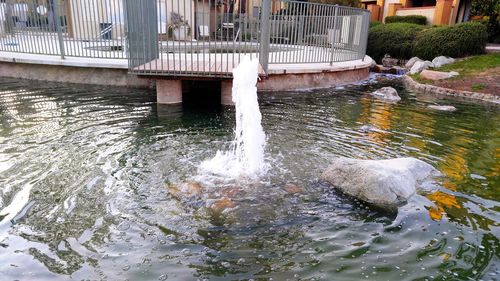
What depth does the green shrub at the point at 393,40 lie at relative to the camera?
1775cm

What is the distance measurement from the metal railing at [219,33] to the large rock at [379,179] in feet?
14.2

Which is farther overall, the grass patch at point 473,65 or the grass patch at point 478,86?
the grass patch at point 473,65

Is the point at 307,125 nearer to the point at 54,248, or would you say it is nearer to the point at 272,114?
the point at 272,114

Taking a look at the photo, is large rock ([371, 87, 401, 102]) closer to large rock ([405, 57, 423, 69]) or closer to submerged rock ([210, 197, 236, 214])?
large rock ([405, 57, 423, 69])

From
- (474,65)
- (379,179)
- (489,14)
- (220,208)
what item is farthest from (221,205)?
(489,14)

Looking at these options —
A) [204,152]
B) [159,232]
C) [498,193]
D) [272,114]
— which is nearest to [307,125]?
[272,114]

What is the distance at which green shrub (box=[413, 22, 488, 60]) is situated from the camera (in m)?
15.4

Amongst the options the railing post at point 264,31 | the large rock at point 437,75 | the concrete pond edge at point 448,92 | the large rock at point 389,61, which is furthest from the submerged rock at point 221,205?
the large rock at point 389,61

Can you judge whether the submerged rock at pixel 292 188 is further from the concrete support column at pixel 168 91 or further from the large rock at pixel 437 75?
the large rock at pixel 437 75

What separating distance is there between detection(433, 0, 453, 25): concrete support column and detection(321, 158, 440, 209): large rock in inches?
746

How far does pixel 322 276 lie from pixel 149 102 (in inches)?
275

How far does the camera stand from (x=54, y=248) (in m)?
3.58

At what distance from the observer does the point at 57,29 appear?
1088cm

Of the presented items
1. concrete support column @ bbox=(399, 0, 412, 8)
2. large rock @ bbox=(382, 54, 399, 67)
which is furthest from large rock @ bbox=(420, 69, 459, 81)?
concrete support column @ bbox=(399, 0, 412, 8)
